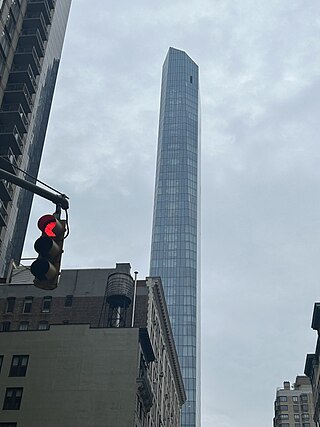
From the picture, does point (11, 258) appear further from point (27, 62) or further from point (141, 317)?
point (27, 62)

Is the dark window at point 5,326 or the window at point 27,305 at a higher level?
the window at point 27,305

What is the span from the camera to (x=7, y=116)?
204ft

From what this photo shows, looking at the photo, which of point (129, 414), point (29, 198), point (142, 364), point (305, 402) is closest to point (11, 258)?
point (29, 198)

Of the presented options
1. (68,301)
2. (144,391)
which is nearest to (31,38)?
(68,301)

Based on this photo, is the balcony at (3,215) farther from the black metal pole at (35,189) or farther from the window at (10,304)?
the black metal pole at (35,189)

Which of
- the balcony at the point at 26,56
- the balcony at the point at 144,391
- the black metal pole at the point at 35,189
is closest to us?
the black metal pole at the point at 35,189

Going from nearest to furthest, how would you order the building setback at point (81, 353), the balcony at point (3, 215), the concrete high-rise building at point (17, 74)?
1. the balcony at point (3, 215)
2. the concrete high-rise building at point (17, 74)
3. the building setback at point (81, 353)

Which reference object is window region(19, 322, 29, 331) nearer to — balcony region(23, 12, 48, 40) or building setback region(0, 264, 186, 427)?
building setback region(0, 264, 186, 427)

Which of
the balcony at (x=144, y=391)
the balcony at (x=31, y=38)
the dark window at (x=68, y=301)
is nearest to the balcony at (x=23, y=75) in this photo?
the balcony at (x=31, y=38)

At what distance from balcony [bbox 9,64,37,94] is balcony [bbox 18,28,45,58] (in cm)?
288

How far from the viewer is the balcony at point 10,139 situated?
61156mm

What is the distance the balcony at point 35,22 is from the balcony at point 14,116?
34.2 ft

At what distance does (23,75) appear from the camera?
63812 mm

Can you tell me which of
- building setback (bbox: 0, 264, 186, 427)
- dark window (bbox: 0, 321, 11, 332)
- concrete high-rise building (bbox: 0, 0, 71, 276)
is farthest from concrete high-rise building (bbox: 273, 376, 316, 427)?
concrete high-rise building (bbox: 0, 0, 71, 276)
